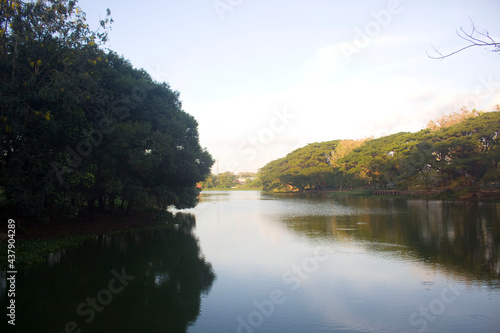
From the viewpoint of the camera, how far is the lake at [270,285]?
23.3ft

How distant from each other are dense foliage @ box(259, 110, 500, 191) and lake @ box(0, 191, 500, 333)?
2455cm

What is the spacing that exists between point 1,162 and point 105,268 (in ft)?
18.3

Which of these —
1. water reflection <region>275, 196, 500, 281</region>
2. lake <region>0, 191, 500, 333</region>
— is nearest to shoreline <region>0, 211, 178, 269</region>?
lake <region>0, 191, 500, 333</region>

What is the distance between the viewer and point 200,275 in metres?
10.7

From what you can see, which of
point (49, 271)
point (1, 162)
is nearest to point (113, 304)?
point (49, 271)

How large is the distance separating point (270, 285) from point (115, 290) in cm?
411

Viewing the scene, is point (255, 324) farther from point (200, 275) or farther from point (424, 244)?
point (424, 244)

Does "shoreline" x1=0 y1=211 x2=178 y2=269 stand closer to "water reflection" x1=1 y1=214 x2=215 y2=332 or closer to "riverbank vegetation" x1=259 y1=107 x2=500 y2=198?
"water reflection" x1=1 y1=214 x2=215 y2=332

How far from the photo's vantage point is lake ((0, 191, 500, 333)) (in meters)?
7.10

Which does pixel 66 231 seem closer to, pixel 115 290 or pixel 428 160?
pixel 115 290

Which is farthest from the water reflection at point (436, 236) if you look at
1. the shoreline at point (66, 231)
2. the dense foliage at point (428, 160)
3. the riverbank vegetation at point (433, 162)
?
the dense foliage at point (428, 160)

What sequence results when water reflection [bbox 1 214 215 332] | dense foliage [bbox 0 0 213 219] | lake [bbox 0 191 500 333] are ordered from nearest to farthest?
lake [bbox 0 191 500 333] → water reflection [bbox 1 214 215 332] → dense foliage [bbox 0 0 213 219]

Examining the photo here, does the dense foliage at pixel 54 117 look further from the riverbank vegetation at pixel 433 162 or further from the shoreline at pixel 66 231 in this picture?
the riverbank vegetation at pixel 433 162

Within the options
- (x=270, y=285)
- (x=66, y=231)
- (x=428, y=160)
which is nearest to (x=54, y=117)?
(x=66, y=231)
